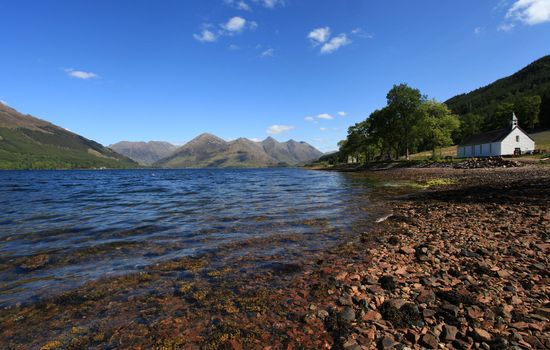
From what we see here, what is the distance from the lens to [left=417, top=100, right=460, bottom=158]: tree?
86812 millimetres

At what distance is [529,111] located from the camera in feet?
497

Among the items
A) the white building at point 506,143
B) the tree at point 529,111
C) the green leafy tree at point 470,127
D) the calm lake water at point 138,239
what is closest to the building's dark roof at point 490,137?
the white building at point 506,143

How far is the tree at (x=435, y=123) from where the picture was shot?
285 ft

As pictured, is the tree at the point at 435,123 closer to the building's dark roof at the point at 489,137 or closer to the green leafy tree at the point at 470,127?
the building's dark roof at the point at 489,137

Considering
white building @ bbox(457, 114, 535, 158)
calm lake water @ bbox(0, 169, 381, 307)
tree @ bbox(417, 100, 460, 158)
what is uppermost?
tree @ bbox(417, 100, 460, 158)

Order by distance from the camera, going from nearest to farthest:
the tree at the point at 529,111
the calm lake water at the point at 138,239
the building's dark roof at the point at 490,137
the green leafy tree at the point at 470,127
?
the calm lake water at the point at 138,239 < the building's dark roof at the point at 490,137 < the tree at the point at 529,111 < the green leafy tree at the point at 470,127

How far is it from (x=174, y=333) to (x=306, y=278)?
3892mm

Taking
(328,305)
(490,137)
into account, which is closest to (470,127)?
(490,137)

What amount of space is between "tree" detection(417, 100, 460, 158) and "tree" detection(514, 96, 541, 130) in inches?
3706

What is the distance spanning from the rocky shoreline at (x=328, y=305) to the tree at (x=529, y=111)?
18683 centimetres

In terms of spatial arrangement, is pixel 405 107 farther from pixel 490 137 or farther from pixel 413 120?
pixel 490 137

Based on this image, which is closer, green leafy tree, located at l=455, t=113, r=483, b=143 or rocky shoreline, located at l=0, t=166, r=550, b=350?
rocky shoreline, located at l=0, t=166, r=550, b=350

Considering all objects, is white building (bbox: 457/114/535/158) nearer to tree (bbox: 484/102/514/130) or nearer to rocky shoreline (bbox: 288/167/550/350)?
tree (bbox: 484/102/514/130)

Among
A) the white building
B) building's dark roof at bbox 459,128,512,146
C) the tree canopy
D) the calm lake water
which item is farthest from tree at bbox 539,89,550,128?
the calm lake water
